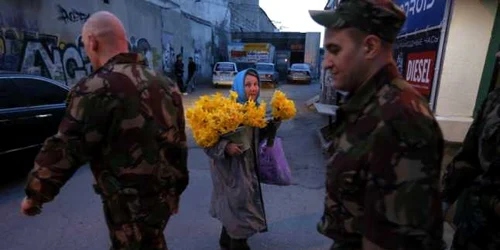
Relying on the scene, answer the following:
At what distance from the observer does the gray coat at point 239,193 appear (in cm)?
280

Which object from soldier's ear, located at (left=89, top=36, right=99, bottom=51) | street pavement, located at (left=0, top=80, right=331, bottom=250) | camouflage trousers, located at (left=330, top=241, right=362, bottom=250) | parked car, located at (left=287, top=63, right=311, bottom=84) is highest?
soldier's ear, located at (left=89, top=36, right=99, bottom=51)

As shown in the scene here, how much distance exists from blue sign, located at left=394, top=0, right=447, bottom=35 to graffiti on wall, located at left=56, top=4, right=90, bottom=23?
10.5m

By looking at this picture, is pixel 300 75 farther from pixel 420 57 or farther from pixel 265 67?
pixel 420 57

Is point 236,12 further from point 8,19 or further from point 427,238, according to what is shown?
point 427,238

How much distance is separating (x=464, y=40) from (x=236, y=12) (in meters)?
35.9

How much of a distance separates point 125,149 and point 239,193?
1224mm

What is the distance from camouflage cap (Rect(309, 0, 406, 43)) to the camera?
3.53ft

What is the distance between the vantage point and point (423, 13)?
224 inches

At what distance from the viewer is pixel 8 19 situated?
364 inches

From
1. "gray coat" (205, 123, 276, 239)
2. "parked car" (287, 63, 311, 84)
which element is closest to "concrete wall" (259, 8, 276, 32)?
"parked car" (287, 63, 311, 84)

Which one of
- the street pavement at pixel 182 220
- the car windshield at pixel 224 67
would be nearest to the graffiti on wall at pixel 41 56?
the street pavement at pixel 182 220

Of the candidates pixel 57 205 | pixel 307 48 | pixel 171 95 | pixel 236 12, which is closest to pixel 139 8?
pixel 57 205

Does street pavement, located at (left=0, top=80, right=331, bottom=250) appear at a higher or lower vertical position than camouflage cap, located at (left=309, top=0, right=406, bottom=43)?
lower

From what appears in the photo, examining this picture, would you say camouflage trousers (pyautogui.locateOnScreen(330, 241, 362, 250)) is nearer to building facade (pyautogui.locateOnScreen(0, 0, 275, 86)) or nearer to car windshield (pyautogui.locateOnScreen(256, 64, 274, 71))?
building facade (pyautogui.locateOnScreen(0, 0, 275, 86))
